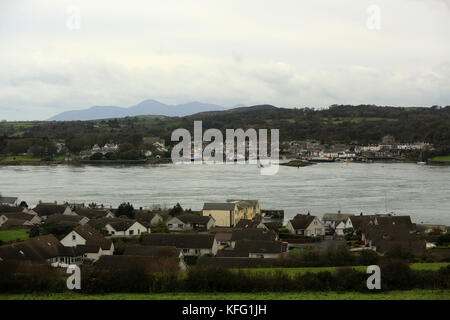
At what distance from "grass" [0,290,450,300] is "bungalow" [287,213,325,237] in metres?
6.49

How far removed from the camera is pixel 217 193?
59.7ft

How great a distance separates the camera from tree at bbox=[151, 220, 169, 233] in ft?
35.4

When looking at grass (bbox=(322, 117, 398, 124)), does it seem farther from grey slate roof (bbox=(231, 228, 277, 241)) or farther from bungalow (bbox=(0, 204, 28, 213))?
grey slate roof (bbox=(231, 228, 277, 241))

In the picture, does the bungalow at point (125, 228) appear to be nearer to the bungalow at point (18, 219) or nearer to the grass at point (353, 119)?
the bungalow at point (18, 219)

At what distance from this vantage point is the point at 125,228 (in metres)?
10.6

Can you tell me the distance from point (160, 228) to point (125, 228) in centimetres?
74

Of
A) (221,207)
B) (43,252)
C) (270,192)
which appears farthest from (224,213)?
(270,192)

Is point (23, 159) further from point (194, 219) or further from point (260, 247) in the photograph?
point (260, 247)

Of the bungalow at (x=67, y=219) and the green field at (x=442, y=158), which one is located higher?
the green field at (x=442, y=158)

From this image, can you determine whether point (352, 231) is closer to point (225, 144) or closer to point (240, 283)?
point (240, 283)

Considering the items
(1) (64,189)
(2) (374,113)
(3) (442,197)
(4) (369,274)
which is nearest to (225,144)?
(2) (374,113)

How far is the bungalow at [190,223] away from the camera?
11523 millimetres

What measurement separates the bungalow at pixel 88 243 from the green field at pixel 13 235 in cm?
119

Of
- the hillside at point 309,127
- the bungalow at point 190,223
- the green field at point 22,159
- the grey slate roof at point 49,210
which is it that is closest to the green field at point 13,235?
the grey slate roof at point 49,210
